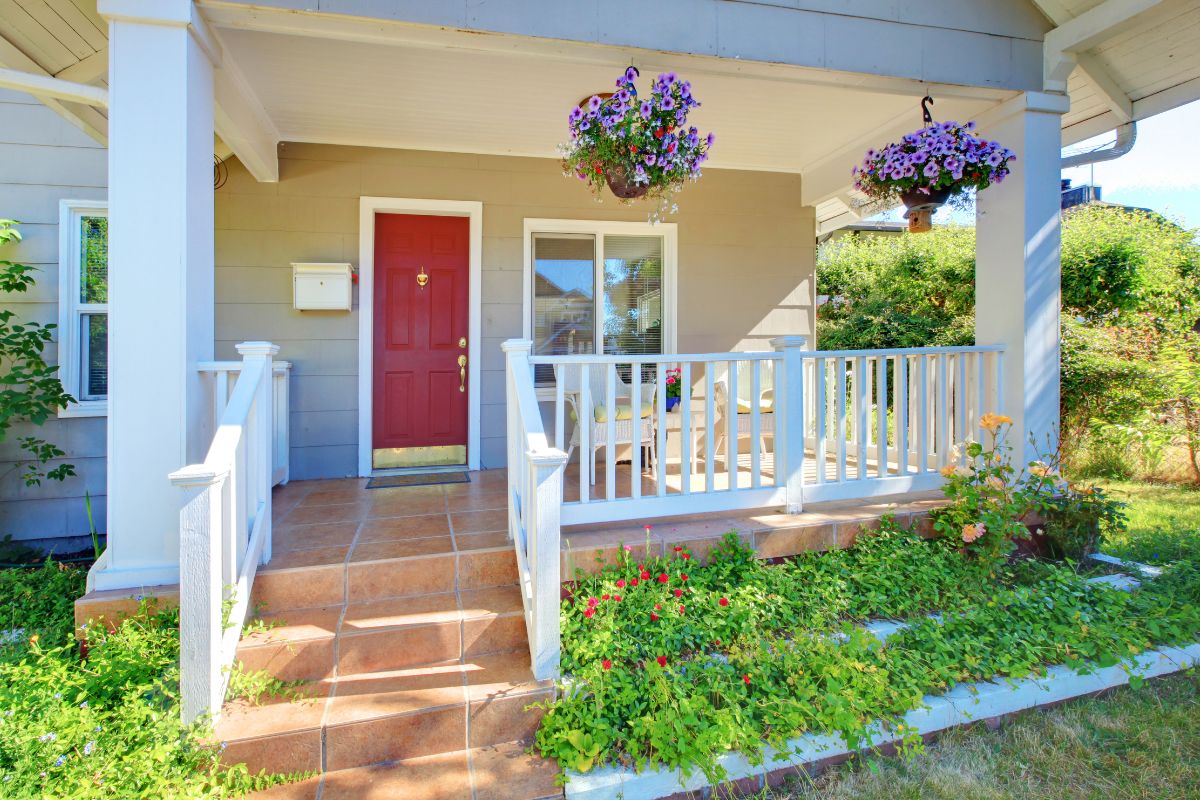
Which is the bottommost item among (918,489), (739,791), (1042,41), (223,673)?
(739,791)

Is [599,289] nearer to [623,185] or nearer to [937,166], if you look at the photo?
[623,185]

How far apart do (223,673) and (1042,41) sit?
4826 mm

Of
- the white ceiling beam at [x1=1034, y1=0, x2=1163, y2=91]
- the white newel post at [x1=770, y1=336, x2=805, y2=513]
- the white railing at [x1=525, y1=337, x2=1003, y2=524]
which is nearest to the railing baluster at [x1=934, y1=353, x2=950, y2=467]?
the white railing at [x1=525, y1=337, x2=1003, y2=524]

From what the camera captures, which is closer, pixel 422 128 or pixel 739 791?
pixel 739 791

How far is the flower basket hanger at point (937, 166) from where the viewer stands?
3096 millimetres

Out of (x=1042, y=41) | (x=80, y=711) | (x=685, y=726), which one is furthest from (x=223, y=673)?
A: (x=1042, y=41)

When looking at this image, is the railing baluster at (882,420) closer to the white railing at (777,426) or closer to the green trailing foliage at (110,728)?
the white railing at (777,426)

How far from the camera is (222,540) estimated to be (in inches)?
81.7

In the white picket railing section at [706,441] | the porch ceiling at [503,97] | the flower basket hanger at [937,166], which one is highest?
the porch ceiling at [503,97]

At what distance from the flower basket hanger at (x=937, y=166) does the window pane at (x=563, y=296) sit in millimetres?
2153

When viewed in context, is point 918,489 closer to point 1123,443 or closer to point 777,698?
point 777,698

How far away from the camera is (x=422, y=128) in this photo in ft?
13.4

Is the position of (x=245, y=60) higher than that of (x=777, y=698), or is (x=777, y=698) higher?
(x=245, y=60)

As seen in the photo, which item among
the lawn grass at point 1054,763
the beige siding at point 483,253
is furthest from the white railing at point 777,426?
the lawn grass at point 1054,763
